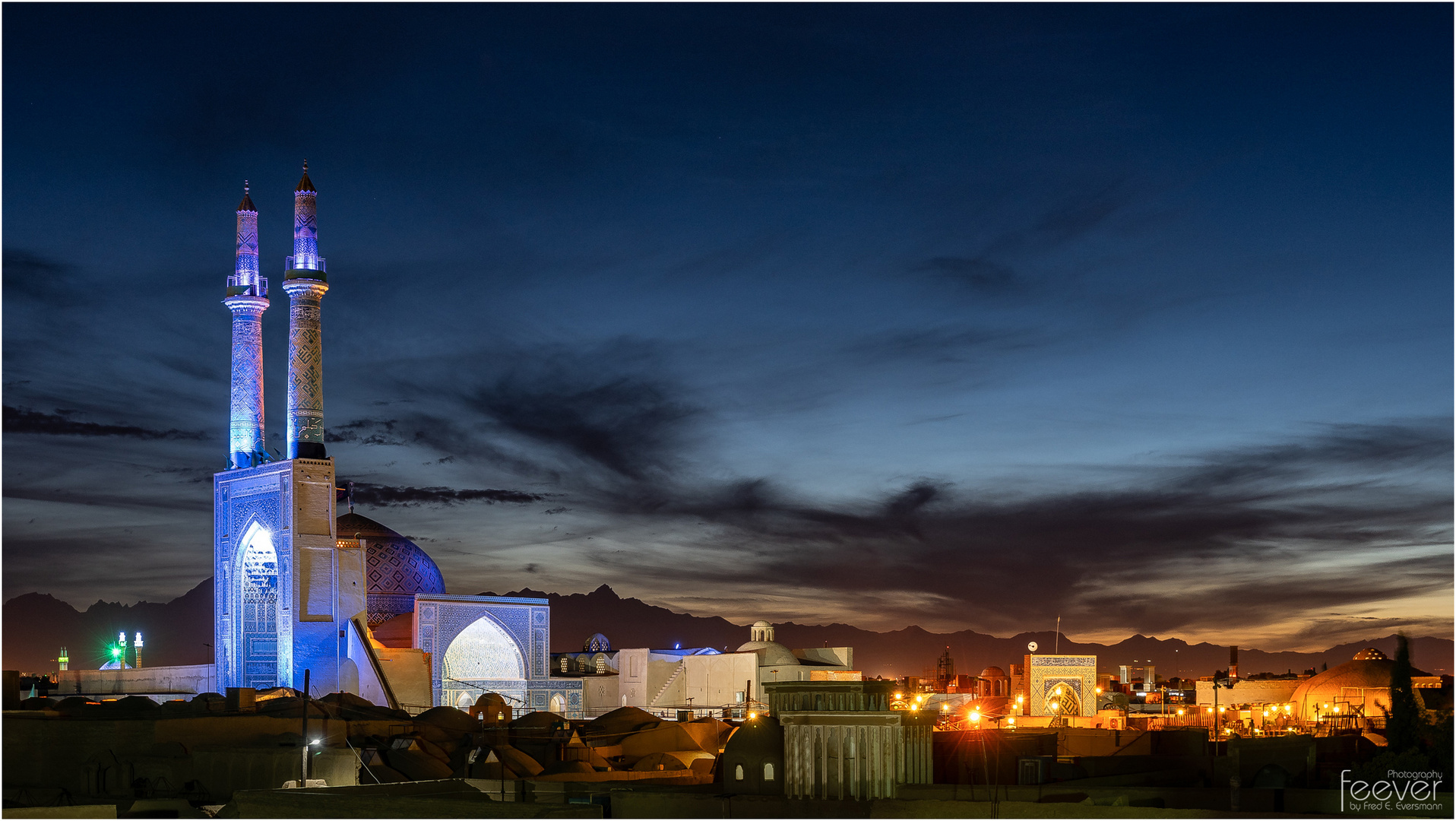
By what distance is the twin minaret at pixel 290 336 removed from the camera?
38.7m

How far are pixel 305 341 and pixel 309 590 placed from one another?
6.51 meters

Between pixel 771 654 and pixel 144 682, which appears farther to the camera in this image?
pixel 771 654

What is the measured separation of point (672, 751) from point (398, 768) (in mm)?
7013

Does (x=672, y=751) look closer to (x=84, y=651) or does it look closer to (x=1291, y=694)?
(x=1291, y=694)

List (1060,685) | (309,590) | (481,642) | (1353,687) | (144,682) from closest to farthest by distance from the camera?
1. (309,590)
2. (144,682)
3. (1353,687)
4. (481,642)
5. (1060,685)

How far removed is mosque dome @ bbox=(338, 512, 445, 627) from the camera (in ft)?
143

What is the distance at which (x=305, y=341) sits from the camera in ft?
128

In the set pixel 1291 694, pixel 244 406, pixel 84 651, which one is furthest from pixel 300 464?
pixel 84 651

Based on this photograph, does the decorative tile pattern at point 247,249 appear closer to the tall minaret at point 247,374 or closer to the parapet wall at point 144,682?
the tall minaret at point 247,374

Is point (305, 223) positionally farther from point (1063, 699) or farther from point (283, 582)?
point (1063, 699)

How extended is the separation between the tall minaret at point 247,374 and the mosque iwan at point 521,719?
6 cm

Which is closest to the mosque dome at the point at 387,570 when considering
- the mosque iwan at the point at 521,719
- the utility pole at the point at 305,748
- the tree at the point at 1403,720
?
the mosque iwan at the point at 521,719

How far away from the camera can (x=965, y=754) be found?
23.1 metres

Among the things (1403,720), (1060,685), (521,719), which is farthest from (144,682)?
(1403,720)
